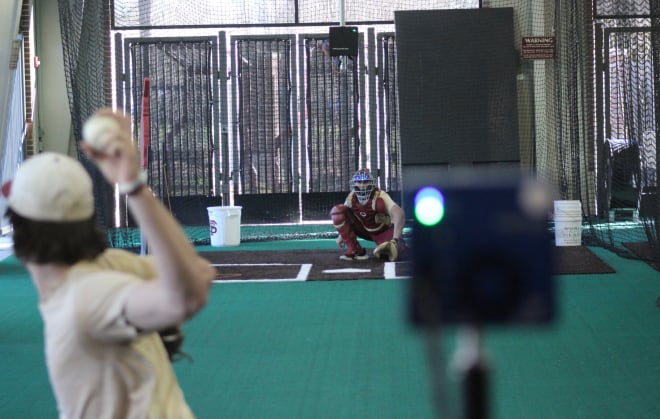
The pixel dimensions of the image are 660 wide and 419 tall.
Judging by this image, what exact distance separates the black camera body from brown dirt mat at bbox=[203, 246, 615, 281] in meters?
6.87

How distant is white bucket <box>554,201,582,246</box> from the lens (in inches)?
396

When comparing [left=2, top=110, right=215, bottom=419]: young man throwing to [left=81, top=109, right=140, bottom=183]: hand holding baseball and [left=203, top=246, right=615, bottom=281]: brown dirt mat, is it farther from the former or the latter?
[left=203, top=246, right=615, bottom=281]: brown dirt mat

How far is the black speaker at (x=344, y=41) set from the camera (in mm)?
12047

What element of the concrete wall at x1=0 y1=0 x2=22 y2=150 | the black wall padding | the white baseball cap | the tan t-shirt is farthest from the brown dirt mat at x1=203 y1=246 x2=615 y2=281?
the white baseball cap

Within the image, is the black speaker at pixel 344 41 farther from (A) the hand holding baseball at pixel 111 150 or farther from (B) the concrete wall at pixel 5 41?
(A) the hand holding baseball at pixel 111 150

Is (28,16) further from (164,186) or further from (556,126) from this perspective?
(556,126)

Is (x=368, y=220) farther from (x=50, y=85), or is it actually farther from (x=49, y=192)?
(x=49, y=192)

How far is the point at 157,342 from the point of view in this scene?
6.25 ft

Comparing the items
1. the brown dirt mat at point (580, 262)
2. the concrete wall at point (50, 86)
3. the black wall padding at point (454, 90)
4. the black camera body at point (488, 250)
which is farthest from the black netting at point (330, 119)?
the black camera body at point (488, 250)

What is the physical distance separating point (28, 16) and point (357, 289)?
A: 7.77 metres

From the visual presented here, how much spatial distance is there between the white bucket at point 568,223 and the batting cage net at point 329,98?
1322mm

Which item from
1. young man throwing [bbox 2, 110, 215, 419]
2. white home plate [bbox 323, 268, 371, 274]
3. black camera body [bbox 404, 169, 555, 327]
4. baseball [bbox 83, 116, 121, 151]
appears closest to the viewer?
black camera body [bbox 404, 169, 555, 327]

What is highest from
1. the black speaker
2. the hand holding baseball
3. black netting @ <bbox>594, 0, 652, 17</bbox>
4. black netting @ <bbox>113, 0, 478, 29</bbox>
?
black netting @ <bbox>113, 0, 478, 29</bbox>

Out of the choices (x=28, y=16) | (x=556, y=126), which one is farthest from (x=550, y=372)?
(x=28, y=16)
